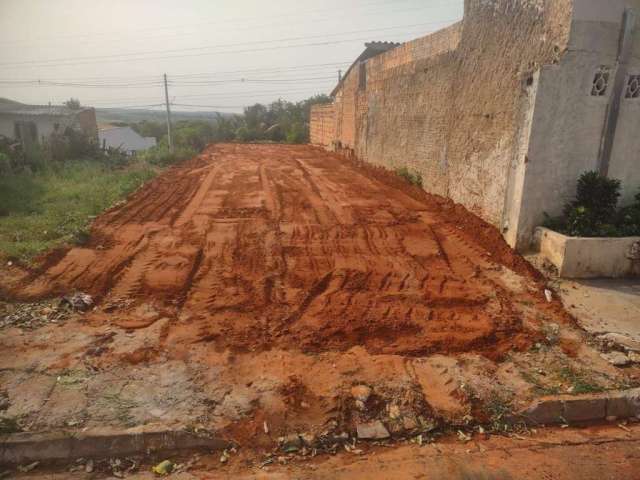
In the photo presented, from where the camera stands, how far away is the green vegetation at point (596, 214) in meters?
6.37

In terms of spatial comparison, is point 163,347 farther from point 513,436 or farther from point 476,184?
point 476,184

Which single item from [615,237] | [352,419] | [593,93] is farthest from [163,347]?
[593,93]

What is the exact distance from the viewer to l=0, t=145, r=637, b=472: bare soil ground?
12.7 ft

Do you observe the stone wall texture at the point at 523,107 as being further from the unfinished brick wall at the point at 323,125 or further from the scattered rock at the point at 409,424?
the unfinished brick wall at the point at 323,125

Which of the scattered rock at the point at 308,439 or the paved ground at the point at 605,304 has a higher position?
the paved ground at the point at 605,304

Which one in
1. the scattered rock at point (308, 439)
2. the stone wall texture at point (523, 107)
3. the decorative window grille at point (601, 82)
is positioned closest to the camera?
the scattered rock at point (308, 439)

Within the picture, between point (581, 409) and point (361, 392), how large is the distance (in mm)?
1966

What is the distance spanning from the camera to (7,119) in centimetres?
2319

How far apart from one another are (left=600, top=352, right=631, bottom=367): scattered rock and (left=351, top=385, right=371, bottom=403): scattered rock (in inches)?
103

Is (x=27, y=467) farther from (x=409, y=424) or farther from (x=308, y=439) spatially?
(x=409, y=424)

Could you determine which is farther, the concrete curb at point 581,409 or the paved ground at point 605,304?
the paved ground at point 605,304

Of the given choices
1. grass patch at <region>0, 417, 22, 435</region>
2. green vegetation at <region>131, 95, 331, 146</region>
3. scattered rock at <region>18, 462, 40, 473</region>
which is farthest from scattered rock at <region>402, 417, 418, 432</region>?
green vegetation at <region>131, 95, 331, 146</region>

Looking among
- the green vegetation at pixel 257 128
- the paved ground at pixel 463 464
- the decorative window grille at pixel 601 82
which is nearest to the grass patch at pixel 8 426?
the paved ground at pixel 463 464

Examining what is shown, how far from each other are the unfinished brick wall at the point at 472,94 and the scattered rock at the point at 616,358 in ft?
11.0
